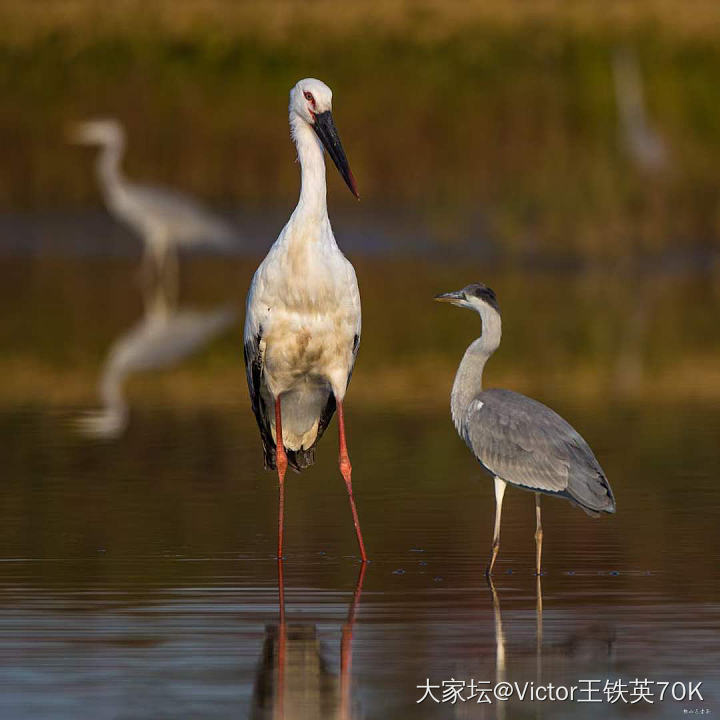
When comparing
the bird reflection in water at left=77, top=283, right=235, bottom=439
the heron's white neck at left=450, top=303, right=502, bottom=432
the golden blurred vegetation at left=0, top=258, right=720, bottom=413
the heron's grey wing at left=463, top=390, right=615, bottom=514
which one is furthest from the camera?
the golden blurred vegetation at left=0, top=258, right=720, bottom=413

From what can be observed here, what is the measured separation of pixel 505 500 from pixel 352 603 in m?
2.45

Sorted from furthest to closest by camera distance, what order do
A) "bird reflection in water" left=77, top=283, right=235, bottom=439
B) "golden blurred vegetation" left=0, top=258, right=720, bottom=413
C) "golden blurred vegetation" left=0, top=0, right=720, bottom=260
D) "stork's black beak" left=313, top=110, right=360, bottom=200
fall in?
"golden blurred vegetation" left=0, top=0, right=720, bottom=260 < "golden blurred vegetation" left=0, top=258, right=720, bottom=413 < "bird reflection in water" left=77, top=283, right=235, bottom=439 < "stork's black beak" left=313, top=110, right=360, bottom=200

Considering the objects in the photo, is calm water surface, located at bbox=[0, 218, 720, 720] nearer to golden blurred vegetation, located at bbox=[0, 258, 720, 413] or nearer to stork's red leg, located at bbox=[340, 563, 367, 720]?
stork's red leg, located at bbox=[340, 563, 367, 720]

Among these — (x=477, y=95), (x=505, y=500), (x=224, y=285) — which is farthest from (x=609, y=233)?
(x=505, y=500)

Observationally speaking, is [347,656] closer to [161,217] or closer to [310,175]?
[310,175]

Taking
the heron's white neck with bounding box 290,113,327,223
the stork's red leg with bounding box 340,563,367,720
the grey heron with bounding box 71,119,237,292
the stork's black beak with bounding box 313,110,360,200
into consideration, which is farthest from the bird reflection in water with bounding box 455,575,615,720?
the grey heron with bounding box 71,119,237,292

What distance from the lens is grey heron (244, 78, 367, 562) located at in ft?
28.4

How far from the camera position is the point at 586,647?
6.49 meters

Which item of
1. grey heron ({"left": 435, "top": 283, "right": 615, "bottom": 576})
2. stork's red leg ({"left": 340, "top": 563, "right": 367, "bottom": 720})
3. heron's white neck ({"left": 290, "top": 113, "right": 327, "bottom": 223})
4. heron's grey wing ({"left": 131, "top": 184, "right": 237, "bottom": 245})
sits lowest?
stork's red leg ({"left": 340, "top": 563, "right": 367, "bottom": 720})

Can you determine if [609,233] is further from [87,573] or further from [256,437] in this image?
[87,573]

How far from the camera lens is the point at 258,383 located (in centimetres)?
899

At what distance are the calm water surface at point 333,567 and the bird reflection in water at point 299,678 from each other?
1 centimetres

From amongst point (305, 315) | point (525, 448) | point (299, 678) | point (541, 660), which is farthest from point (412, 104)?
point (299, 678)

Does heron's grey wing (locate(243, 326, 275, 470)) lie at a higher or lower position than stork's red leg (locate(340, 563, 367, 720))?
higher
